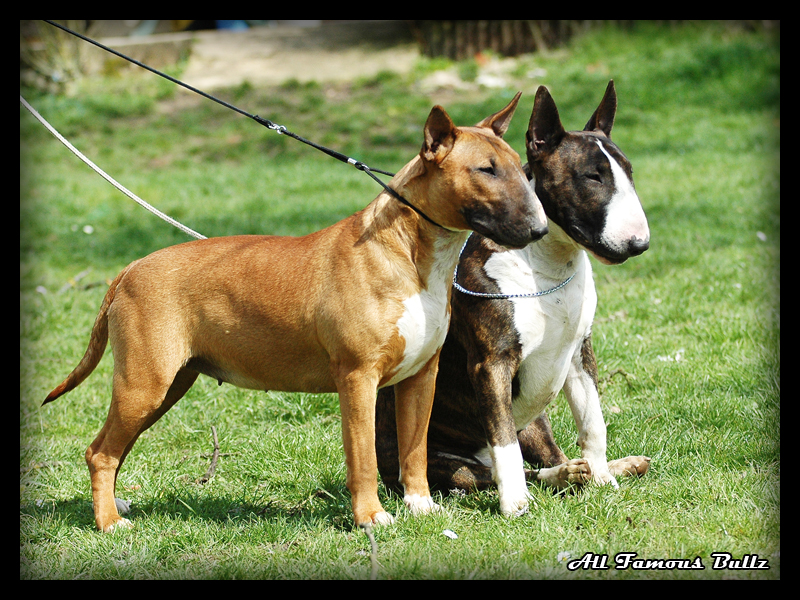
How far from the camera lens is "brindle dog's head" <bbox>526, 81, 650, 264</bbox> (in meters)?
3.35

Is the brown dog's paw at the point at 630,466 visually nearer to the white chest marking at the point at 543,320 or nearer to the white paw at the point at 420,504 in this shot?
the white chest marking at the point at 543,320

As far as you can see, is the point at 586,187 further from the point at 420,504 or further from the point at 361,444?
the point at 420,504

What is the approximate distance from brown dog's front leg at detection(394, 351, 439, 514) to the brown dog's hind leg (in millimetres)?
1096

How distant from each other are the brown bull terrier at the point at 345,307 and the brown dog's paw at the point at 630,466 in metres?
0.99

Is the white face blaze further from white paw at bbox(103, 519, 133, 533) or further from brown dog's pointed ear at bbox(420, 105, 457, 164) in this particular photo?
white paw at bbox(103, 519, 133, 533)

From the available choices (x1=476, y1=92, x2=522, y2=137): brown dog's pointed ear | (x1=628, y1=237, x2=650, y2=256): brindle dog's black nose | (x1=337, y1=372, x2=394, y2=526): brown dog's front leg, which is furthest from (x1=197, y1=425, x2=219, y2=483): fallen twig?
(x1=628, y1=237, x2=650, y2=256): brindle dog's black nose

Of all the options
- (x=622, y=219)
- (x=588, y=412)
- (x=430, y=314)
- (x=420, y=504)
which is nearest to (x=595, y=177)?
(x=622, y=219)

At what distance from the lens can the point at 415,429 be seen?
3.62 metres

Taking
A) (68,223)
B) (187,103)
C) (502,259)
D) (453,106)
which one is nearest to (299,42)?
(187,103)

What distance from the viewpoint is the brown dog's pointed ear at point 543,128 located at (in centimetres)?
355

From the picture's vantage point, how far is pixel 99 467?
3.72m

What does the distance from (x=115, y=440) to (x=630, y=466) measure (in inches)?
97.4

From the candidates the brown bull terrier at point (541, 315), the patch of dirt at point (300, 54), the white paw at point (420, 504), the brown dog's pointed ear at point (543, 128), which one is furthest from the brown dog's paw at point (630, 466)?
the patch of dirt at point (300, 54)
